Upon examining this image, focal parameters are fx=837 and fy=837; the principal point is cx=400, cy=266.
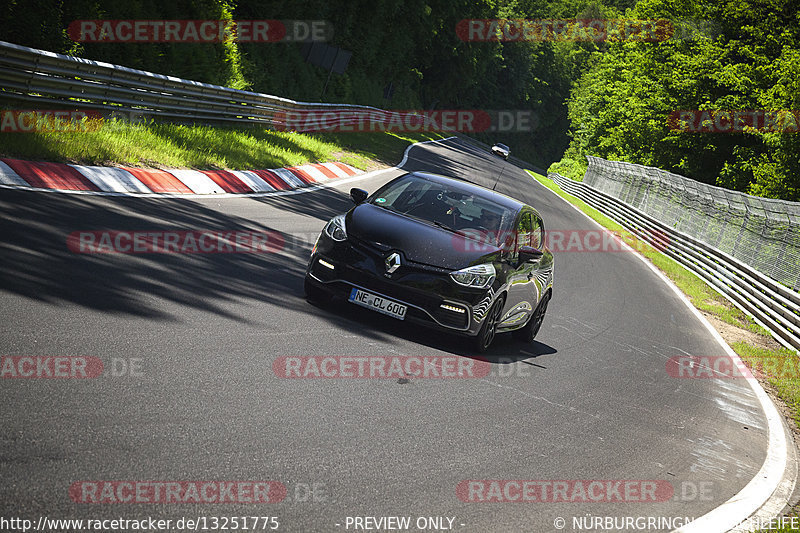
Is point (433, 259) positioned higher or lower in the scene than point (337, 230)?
lower

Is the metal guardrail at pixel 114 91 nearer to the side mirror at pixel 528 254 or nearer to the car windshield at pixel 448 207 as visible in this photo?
the car windshield at pixel 448 207

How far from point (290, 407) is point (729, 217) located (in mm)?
20449

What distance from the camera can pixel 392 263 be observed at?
26.2ft

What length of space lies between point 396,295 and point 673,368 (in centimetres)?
477

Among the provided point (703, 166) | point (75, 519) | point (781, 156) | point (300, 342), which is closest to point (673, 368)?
point (300, 342)

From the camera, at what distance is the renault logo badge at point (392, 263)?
7.98m

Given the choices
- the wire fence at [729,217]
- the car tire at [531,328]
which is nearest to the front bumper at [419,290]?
the car tire at [531,328]

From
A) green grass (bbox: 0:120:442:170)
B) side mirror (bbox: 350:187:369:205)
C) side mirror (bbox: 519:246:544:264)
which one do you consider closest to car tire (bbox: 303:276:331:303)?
side mirror (bbox: 350:187:369:205)

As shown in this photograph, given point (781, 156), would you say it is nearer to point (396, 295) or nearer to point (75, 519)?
point (396, 295)

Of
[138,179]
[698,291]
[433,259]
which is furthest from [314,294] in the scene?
[698,291]

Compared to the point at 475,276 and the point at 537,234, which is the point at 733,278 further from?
the point at 475,276

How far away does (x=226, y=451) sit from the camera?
15.2 feet

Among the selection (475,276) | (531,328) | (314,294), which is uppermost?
(475,276)

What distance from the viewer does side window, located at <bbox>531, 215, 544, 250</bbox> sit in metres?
9.84
